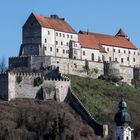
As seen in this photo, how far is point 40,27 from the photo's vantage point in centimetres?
13138

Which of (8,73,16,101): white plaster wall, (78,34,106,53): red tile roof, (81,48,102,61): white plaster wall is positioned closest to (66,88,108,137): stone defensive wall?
(8,73,16,101): white plaster wall

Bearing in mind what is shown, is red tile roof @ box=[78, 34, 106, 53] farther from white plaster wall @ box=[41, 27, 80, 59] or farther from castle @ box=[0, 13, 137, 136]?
white plaster wall @ box=[41, 27, 80, 59]

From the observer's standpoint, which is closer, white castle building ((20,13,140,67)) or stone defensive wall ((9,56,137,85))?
stone defensive wall ((9,56,137,85))

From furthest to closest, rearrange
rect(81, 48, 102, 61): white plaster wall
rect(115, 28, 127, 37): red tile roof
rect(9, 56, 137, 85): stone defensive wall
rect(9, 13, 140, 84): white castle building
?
rect(115, 28, 127, 37): red tile roof
rect(81, 48, 102, 61): white plaster wall
rect(9, 13, 140, 84): white castle building
rect(9, 56, 137, 85): stone defensive wall

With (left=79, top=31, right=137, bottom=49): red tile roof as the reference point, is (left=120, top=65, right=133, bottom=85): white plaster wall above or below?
below

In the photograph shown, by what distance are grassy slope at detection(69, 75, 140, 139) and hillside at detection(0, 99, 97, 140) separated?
11.2 feet

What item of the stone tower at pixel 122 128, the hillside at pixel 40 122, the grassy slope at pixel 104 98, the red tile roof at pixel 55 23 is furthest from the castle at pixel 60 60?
the stone tower at pixel 122 128

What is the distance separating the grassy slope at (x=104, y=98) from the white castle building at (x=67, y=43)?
4.94m

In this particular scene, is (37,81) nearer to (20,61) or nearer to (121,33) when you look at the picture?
(20,61)

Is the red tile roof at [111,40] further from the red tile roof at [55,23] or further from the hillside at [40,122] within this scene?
the hillside at [40,122]

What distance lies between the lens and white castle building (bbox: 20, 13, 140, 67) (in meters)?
132

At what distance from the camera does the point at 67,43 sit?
13450 centimetres

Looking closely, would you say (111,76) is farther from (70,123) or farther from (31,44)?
(70,123)

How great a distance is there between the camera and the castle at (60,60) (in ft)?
391
